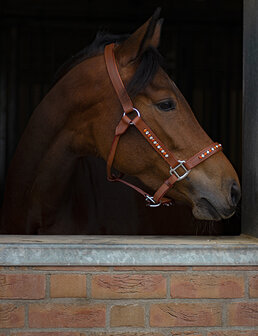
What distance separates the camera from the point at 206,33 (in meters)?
6.04

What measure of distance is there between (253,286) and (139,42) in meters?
1.09

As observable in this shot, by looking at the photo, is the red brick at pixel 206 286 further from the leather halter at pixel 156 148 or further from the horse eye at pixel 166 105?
the horse eye at pixel 166 105

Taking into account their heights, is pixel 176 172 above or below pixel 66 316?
above

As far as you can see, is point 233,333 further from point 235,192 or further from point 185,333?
point 235,192

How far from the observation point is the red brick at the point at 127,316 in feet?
5.62

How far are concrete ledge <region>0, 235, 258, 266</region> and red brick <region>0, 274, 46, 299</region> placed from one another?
5 cm

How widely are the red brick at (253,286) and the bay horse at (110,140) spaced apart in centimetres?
31

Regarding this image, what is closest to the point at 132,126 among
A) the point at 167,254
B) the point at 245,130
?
the point at 245,130

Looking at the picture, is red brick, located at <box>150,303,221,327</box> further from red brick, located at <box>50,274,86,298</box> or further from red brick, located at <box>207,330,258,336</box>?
red brick, located at <box>50,274,86,298</box>

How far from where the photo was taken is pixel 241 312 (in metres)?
1.75

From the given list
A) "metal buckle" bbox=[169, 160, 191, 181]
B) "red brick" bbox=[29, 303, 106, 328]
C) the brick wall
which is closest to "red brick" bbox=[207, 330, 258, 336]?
the brick wall

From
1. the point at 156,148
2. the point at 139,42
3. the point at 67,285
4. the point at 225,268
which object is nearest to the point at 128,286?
the point at 67,285

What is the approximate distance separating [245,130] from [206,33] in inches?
171

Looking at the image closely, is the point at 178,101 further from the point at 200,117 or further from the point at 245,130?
the point at 200,117
